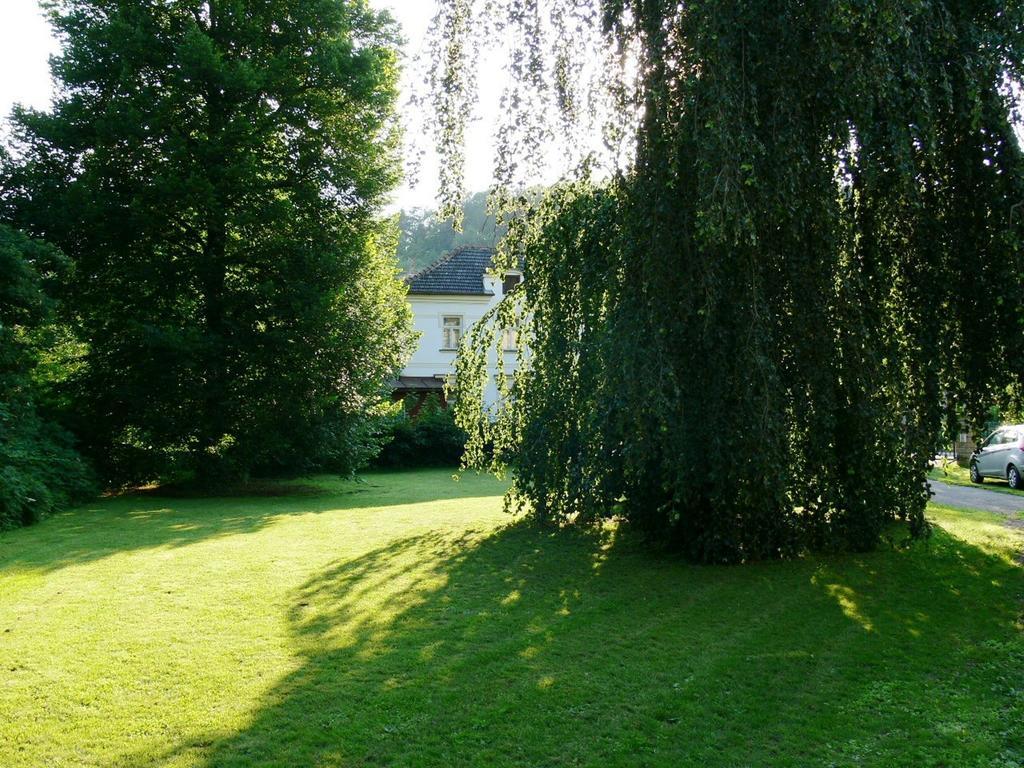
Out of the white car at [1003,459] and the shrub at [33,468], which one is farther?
the white car at [1003,459]

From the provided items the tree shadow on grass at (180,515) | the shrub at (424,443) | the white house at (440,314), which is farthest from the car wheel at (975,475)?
the white house at (440,314)

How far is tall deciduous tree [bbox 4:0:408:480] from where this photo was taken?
51.4 feet

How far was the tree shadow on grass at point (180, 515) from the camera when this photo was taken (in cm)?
930

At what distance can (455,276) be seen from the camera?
1280 inches

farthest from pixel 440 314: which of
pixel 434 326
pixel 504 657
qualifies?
pixel 504 657

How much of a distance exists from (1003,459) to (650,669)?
55.1 ft

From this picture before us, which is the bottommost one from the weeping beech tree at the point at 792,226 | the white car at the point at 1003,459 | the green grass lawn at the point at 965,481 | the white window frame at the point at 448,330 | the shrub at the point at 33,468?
the green grass lawn at the point at 965,481

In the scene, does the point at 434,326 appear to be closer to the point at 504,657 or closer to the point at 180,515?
the point at 180,515

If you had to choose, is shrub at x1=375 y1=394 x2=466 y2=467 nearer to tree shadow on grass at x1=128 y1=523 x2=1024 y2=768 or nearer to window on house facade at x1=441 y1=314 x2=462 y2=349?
window on house facade at x1=441 y1=314 x2=462 y2=349

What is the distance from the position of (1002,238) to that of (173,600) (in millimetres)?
7163

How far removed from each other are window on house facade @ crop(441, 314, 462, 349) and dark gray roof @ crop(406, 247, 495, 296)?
1021mm

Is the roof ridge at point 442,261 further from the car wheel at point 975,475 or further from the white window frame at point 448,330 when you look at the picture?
the car wheel at point 975,475

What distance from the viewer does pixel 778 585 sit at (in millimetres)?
7238

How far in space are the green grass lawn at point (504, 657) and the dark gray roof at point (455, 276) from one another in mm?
22993
